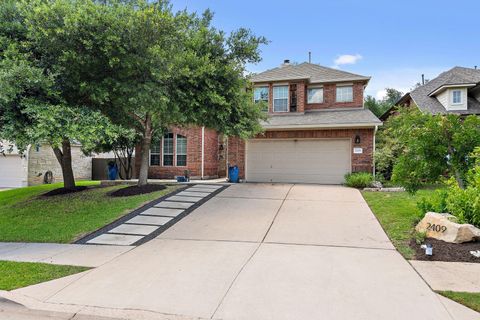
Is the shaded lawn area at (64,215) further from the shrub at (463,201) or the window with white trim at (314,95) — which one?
the window with white trim at (314,95)

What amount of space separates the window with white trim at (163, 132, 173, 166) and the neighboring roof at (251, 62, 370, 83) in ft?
18.9

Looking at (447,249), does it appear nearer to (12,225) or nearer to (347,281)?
(347,281)

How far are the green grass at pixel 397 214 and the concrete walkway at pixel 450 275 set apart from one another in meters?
0.48

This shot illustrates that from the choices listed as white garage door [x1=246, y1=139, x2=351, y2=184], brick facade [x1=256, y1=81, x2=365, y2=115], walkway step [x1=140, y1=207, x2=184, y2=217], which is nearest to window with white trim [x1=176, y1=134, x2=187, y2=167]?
white garage door [x1=246, y1=139, x2=351, y2=184]

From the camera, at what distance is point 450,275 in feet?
15.1

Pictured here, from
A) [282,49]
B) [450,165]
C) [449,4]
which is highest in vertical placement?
[282,49]

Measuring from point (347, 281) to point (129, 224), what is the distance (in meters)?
5.55

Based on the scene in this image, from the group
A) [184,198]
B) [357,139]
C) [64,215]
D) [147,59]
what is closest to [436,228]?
[184,198]

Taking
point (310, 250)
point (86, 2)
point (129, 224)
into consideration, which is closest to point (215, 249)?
point (310, 250)

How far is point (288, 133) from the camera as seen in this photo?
1466cm

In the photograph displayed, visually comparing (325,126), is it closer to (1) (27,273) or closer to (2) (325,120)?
(2) (325,120)

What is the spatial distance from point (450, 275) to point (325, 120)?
33.6 feet

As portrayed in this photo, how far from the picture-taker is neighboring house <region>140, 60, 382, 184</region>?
1394cm

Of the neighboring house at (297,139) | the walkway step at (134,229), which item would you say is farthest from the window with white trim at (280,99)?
the walkway step at (134,229)
